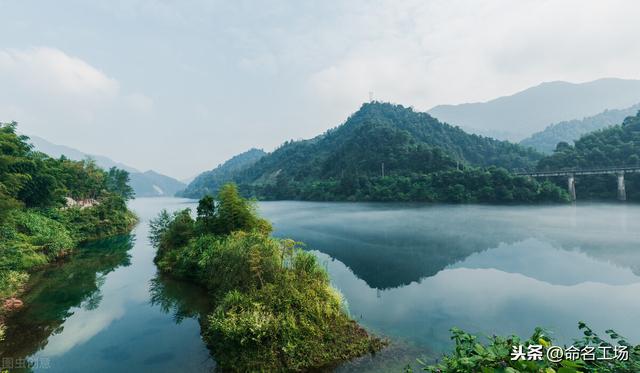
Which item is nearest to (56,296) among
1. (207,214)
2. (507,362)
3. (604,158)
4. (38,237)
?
(38,237)

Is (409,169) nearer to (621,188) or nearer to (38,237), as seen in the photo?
(621,188)

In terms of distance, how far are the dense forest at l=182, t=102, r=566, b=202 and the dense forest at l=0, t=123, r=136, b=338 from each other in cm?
5367

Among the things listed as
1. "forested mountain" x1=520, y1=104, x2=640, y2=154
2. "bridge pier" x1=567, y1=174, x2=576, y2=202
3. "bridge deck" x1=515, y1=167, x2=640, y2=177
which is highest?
"forested mountain" x1=520, y1=104, x2=640, y2=154

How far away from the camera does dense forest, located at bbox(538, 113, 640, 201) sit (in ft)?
177

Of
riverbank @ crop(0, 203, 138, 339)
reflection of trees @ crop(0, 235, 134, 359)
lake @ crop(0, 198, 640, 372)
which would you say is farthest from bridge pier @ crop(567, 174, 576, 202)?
riverbank @ crop(0, 203, 138, 339)

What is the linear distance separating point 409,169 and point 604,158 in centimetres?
3879

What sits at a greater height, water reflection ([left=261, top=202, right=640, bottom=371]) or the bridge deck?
the bridge deck

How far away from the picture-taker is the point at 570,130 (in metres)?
146

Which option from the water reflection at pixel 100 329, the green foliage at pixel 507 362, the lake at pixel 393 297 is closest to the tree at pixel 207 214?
the lake at pixel 393 297

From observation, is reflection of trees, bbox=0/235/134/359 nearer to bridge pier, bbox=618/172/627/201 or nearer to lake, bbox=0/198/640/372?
lake, bbox=0/198/640/372

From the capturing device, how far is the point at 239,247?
12.0 metres

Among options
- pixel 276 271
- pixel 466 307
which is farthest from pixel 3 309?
pixel 466 307

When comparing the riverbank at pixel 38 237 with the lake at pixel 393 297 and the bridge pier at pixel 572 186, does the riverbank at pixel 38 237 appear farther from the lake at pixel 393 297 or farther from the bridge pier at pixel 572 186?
the bridge pier at pixel 572 186

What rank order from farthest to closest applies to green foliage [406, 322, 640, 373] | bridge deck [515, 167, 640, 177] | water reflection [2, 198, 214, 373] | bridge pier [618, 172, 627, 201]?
bridge pier [618, 172, 627, 201]
bridge deck [515, 167, 640, 177]
water reflection [2, 198, 214, 373]
green foliage [406, 322, 640, 373]
